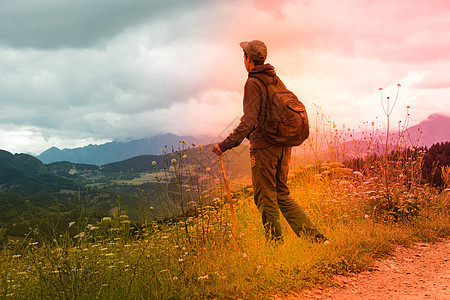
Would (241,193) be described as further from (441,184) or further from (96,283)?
(441,184)

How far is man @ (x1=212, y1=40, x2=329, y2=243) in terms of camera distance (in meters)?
4.20

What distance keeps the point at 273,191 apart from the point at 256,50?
5.83 ft

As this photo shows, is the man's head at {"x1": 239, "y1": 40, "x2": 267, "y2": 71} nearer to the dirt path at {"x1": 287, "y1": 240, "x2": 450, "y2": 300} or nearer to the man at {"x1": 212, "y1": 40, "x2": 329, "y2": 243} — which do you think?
the man at {"x1": 212, "y1": 40, "x2": 329, "y2": 243}

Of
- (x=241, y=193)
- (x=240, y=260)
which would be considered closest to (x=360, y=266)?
(x=240, y=260)

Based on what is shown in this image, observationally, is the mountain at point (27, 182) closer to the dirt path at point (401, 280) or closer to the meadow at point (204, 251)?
the meadow at point (204, 251)

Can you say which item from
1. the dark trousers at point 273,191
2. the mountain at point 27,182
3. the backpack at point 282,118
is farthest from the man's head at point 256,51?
the mountain at point 27,182

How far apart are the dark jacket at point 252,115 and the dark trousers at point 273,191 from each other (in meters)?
0.18

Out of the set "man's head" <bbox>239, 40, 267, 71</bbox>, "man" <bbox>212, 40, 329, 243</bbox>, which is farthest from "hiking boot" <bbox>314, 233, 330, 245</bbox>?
"man's head" <bbox>239, 40, 267, 71</bbox>

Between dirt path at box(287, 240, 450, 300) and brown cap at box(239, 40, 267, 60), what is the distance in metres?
2.80

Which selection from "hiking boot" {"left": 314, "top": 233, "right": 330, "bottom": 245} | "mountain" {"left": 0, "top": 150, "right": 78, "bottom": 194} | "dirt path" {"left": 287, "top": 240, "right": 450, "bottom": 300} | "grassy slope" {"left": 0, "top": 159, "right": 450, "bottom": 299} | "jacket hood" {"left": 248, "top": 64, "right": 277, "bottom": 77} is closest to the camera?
"grassy slope" {"left": 0, "top": 159, "right": 450, "bottom": 299}

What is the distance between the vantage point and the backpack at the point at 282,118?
13.9ft

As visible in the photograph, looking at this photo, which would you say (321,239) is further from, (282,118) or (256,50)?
(256,50)

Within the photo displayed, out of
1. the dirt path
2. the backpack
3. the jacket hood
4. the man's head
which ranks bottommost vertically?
the dirt path

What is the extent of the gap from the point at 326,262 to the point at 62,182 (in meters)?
173
